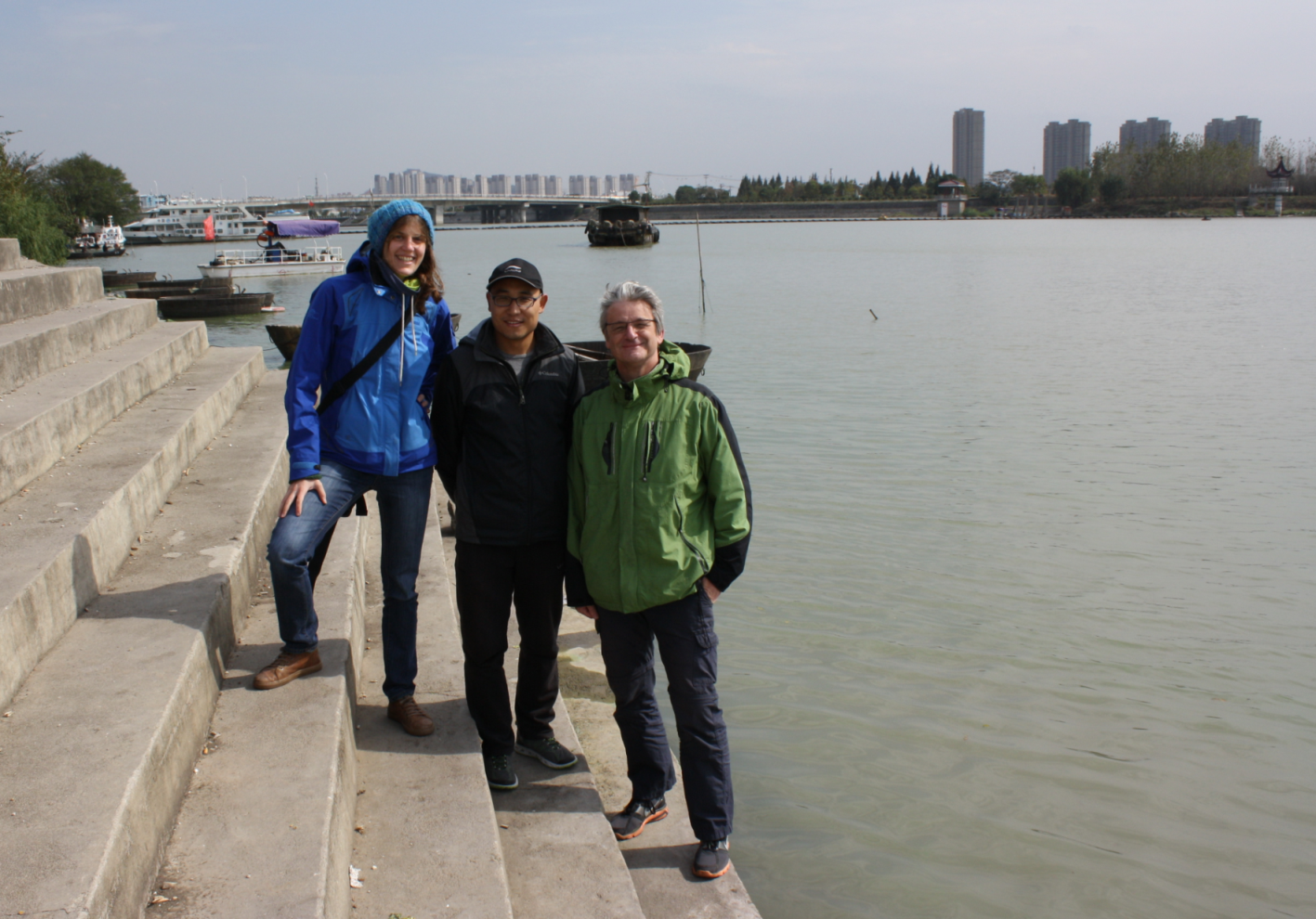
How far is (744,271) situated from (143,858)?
146 ft

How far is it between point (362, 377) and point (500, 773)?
1.39 meters

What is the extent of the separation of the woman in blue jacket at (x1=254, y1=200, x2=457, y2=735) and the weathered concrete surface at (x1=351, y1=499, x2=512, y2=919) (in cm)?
40

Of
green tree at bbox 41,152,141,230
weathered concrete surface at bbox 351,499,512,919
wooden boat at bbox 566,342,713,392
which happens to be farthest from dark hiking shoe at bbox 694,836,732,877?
green tree at bbox 41,152,141,230

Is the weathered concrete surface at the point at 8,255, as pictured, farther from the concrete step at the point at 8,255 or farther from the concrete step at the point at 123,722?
the concrete step at the point at 123,722

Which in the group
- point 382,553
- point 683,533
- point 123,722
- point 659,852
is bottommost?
point 659,852

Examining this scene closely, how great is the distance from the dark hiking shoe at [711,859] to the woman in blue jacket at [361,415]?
1328 mm

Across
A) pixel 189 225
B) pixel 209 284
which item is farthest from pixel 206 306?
pixel 189 225

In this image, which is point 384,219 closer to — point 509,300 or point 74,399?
point 509,300

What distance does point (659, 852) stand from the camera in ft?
11.1

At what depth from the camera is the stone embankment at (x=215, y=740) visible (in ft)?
7.03

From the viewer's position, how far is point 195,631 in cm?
291

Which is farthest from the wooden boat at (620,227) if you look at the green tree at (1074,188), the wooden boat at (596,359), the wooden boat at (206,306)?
the green tree at (1074,188)

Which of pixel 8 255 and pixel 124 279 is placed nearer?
pixel 8 255

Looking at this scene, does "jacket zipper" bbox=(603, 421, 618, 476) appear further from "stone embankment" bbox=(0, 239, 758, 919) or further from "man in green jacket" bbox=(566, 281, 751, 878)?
"stone embankment" bbox=(0, 239, 758, 919)
